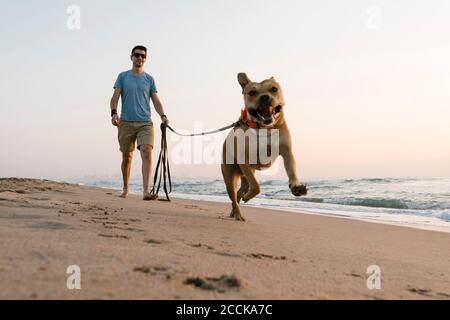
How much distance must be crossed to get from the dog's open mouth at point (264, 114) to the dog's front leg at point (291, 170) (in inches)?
16.3

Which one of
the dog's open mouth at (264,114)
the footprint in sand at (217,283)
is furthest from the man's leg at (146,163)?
the footprint in sand at (217,283)

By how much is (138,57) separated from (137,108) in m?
0.76

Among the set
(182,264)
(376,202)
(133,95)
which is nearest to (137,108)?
(133,95)

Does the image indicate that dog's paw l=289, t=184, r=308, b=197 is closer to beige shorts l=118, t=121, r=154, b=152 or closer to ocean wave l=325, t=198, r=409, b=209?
beige shorts l=118, t=121, r=154, b=152

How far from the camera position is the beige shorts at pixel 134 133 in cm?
677

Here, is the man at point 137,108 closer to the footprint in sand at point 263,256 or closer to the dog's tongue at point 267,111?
the dog's tongue at point 267,111
